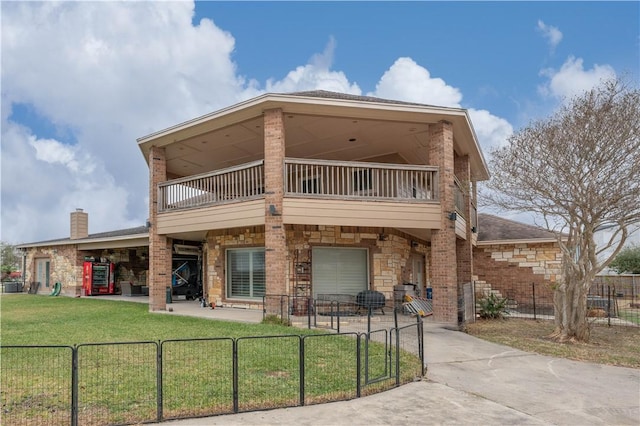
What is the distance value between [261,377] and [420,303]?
826 cm

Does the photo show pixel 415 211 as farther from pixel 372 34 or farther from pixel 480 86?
pixel 480 86

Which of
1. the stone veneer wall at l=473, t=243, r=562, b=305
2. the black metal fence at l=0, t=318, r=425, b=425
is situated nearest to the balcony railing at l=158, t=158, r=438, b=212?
the black metal fence at l=0, t=318, r=425, b=425

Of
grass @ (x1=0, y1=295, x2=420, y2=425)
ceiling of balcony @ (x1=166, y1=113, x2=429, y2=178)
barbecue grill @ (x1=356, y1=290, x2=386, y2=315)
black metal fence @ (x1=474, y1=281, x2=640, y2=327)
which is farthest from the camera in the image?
black metal fence @ (x1=474, y1=281, x2=640, y2=327)

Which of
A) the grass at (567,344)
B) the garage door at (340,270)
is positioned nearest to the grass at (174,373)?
the grass at (567,344)

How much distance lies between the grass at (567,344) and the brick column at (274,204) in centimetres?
506

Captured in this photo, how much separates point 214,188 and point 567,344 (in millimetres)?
10321

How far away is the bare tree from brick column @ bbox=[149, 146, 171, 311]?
404 inches

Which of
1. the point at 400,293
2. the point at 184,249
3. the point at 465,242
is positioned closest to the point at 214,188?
the point at 184,249

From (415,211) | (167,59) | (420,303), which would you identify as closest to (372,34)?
(415,211)

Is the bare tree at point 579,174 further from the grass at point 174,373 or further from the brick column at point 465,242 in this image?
the grass at point 174,373

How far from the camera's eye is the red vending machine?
22702mm

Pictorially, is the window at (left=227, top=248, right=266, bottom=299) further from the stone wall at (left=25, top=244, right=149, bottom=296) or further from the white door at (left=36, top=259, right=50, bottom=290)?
the white door at (left=36, top=259, right=50, bottom=290)

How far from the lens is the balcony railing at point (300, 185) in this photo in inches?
462

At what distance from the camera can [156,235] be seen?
1406 cm
